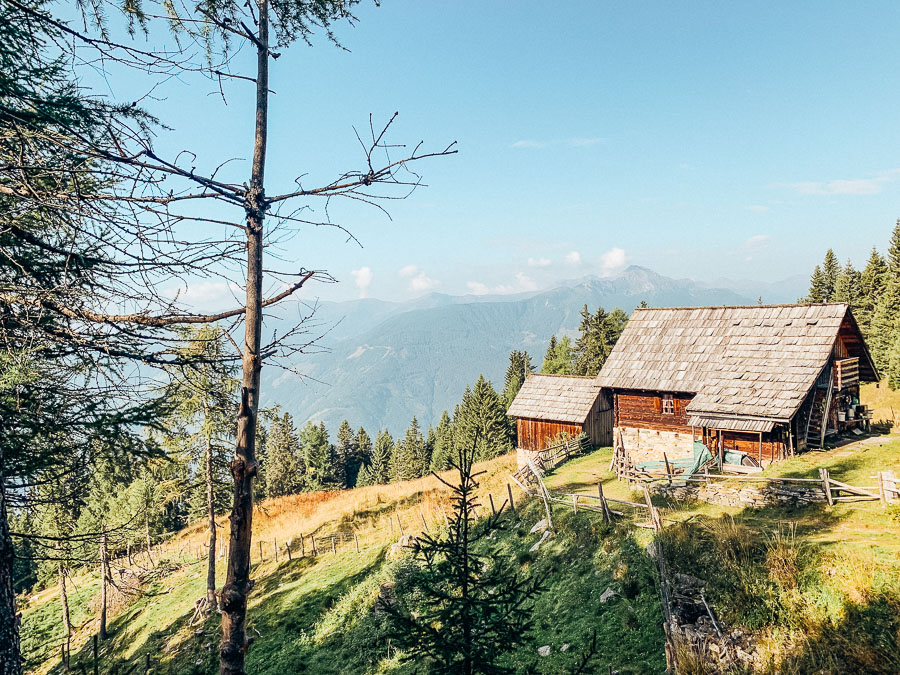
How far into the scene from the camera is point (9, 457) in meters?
6.33

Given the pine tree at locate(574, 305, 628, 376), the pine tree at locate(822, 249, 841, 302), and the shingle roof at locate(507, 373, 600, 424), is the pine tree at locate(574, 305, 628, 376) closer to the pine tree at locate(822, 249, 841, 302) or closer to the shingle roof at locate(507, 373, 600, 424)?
the shingle roof at locate(507, 373, 600, 424)

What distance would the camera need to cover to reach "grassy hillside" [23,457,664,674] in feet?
34.4

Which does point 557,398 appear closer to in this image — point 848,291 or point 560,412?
point 560,412

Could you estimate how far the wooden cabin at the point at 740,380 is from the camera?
21.4 m

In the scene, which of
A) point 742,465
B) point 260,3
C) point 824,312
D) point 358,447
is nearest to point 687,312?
point 824,312

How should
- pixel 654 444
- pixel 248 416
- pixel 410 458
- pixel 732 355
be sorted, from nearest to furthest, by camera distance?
pixel 248 416
pixel 732 355
pixel 654 444
pixel 410 458

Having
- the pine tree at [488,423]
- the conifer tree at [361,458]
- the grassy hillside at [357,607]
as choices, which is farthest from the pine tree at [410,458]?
the grassy hillside at [357,607]

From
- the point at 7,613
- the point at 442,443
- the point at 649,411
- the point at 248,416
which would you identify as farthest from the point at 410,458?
the point at 248,416

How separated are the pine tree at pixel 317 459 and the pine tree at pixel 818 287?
237 feet

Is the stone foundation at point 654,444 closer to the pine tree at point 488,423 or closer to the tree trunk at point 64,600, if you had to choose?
the tree trunk at point 64,600

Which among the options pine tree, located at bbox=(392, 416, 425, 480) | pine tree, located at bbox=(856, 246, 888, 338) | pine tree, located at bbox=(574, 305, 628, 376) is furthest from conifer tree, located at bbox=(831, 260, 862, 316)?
pine tree, located at bbox=(392, 416, 425, 480)

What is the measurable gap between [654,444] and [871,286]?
50.8 m

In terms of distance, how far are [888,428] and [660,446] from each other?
1115cm

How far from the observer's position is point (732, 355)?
2462cm
